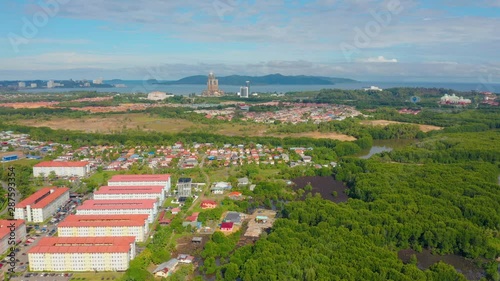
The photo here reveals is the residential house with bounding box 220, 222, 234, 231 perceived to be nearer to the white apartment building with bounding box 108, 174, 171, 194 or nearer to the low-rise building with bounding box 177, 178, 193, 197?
the low-rise building with bounding box 177, 178, 193, 197

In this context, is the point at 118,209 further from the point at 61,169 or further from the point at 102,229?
the point at 61,169

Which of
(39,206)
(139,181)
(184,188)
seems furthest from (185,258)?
(139,181)

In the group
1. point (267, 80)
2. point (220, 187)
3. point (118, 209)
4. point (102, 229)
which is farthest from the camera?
point (267, 80)

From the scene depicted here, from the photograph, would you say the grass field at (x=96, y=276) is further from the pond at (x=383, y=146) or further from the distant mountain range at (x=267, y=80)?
the distant mountain range at (x=267, y=80)

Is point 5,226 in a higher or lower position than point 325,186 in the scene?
higher

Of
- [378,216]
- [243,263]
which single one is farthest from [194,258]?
[378,216]

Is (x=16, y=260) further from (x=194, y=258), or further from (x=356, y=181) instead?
(x=356, y=181)
